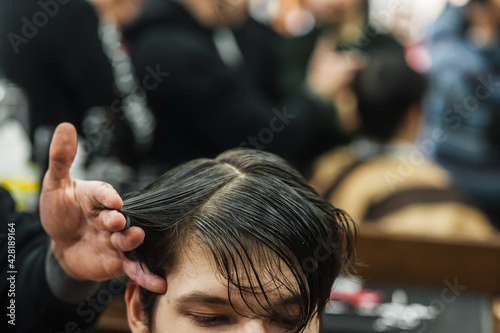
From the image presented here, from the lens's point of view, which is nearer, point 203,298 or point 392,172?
point 203,298

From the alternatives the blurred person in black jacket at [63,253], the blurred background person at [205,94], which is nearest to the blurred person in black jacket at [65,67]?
the blurred background person at [205,94]

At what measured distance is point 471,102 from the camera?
3.05 m

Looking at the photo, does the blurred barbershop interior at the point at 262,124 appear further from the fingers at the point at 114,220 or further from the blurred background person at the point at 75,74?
the fingers at the point at 114,220

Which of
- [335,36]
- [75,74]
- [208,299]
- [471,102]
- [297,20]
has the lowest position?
[208,299]

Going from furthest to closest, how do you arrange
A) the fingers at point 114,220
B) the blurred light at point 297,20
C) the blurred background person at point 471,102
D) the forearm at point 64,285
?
the blurred light at point 297,20 < the blurred background person at point 471,102 < the forearm at point 64,285 < the fingers at point 114,220

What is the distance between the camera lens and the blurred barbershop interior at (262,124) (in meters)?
1.95

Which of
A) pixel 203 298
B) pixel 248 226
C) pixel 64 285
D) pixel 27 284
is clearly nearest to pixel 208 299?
pixel 203 298

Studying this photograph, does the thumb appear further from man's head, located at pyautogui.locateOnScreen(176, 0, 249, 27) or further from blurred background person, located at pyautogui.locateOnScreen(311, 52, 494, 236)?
man's head, located at pyautogui.locateOnScreen(176, 0, 249, 27)

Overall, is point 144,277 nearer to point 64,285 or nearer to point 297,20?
point 64,285

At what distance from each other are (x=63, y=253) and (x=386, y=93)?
1.52 meters

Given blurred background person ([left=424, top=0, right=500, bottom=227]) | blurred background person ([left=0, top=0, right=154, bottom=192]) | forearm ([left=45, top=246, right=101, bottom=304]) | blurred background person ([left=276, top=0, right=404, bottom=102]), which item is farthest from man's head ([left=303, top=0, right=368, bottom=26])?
forearm ([left=45, top=246, right=101, bottom=304])

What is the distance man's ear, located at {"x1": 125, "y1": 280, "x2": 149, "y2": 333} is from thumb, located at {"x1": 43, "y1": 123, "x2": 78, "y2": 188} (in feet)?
0.63

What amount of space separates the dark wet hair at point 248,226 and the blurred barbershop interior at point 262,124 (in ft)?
2.17

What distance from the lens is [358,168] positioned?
7.89 feet
